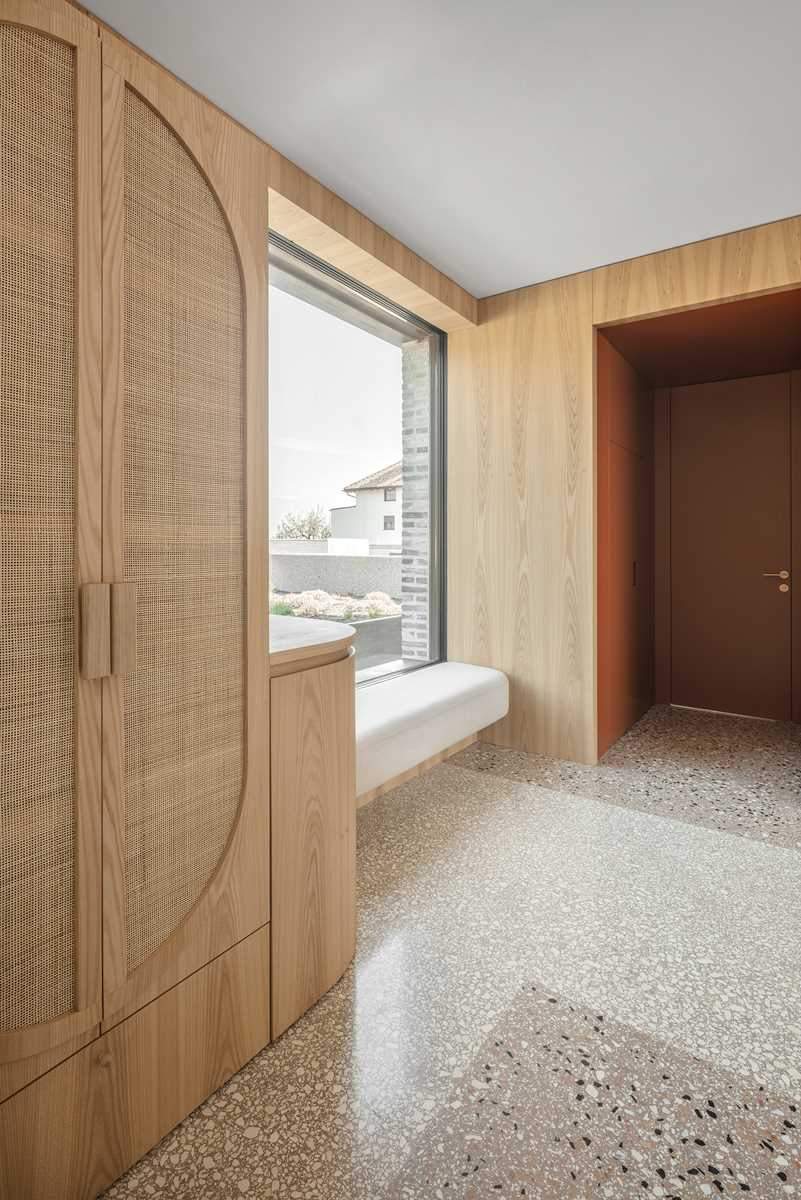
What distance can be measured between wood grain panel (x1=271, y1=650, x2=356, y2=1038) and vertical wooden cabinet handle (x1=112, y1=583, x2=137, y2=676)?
44 centimetres

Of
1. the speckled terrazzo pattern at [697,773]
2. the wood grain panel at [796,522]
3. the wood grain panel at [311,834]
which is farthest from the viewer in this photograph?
the wood grain panel at [796,522]

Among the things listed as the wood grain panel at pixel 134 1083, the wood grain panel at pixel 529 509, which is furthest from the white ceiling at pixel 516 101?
the wood grain panel at pixel 134 1083

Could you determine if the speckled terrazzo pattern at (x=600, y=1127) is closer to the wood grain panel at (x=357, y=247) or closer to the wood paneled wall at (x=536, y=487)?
the wood paneled wall at (x=536, y=487)

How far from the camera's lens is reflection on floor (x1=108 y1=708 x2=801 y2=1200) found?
4.07 ft

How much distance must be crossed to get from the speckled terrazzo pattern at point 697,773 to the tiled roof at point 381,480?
1.60 metres

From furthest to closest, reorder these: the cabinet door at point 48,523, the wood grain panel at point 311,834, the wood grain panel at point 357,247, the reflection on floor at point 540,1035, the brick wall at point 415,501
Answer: the brick wall at point 415,501, the wood grain panel at point 357,247, the wood grain panel at point 311,834, the reflection on floor at point 540,1035, the cabinet door at point 48,523

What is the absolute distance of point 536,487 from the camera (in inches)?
141

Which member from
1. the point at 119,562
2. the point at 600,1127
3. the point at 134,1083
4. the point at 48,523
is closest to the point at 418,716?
the point at 600,1127

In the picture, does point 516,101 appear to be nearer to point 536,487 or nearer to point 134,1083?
point 536,487

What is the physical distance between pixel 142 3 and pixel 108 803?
2065 mm

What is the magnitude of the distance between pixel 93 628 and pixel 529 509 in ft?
9.48

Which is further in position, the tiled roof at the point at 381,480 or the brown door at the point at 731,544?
the brown door at the point at 731,544

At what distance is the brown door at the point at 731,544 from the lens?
4426 mm

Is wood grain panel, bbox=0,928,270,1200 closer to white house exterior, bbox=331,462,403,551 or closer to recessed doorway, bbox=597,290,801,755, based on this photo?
white house exterior, bbox=331,462,403,551
